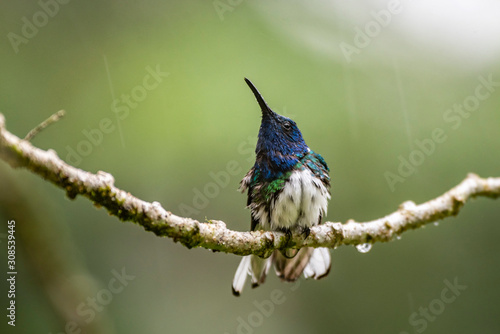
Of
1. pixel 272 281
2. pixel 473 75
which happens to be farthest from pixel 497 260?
pixel 272 281

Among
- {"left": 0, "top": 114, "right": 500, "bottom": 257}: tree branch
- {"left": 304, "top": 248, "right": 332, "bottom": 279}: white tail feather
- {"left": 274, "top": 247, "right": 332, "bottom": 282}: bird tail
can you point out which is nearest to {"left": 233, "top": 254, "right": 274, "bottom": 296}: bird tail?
{"left": 274, "top": 247, "right": 332, "bottom": 282}: bird tail

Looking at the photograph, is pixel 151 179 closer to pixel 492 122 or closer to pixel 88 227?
pixel 88 227

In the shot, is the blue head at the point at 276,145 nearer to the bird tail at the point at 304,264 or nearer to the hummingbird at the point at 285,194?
the hummingbird at the point at 285,194

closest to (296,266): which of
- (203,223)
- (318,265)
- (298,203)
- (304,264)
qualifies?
(304,264)

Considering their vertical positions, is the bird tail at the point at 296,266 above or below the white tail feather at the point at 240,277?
above

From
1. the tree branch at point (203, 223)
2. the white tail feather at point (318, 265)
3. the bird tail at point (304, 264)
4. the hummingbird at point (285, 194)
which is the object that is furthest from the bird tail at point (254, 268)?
the tree branch at point (203, 223)
